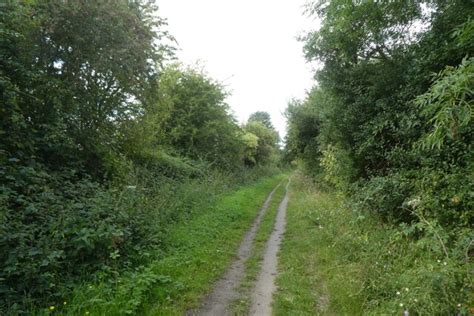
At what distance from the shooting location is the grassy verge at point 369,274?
143 inches

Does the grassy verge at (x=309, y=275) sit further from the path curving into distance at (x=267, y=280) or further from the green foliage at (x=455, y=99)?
the green foliage at (x=455, y=99)

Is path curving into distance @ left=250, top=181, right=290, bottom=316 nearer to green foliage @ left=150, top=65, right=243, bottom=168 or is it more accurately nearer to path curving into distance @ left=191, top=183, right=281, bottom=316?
path curving into distance @ left=191, top=183, right=281, bottom=316

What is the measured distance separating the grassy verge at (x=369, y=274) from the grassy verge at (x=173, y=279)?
135cm

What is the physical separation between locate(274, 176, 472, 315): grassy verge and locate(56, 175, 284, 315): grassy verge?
4.44ft

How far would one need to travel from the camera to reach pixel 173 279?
204 inches

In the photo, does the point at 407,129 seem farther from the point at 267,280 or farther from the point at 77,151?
the point at 77,151

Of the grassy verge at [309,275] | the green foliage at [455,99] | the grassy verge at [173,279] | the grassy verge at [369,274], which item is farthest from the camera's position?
the grassy verge at [309,275]

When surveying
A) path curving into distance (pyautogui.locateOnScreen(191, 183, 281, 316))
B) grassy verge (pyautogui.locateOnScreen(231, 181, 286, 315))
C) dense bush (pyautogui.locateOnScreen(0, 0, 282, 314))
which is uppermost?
dense bush (pyautogui.locateOnScreen(0, 0, 282, 314))

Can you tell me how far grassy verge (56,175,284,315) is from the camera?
13.3 feet

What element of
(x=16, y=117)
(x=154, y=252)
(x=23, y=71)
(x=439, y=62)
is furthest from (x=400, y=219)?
(x=23, y=71)

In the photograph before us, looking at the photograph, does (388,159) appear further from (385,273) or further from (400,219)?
(385,273)

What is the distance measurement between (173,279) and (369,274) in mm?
3187

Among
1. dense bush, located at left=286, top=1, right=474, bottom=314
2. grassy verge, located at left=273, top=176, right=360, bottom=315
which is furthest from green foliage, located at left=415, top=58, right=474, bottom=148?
grassy verge, located at left=273, top=176, right=360, bottom=315

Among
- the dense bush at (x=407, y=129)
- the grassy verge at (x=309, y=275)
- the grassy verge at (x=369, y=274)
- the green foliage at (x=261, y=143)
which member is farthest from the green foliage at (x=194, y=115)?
the green foliage at (x=261, y=143)
